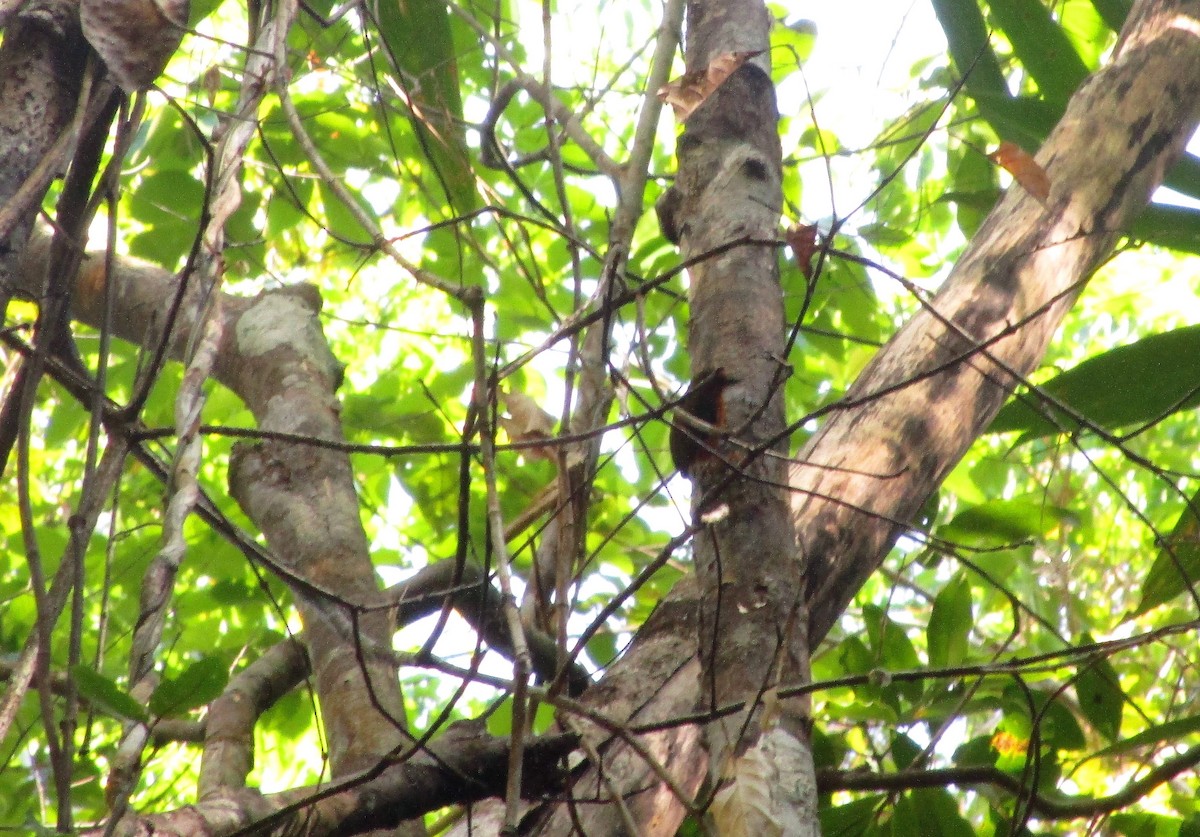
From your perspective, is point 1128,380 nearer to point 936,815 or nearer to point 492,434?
point 936,815

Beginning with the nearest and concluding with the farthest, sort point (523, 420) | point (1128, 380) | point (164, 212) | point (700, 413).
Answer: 1. point (700, 413)
2. point (523, 420)
3. point (1128, 380)
4. point (164, 212)

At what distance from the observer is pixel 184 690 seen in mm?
871

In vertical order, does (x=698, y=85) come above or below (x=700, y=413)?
above

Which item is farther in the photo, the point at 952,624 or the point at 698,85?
the point at 952,624

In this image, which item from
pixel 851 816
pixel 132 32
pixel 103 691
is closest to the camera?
pixel 103 691

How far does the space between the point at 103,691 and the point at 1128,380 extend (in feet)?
5.62

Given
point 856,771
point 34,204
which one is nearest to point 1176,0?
point 856,771

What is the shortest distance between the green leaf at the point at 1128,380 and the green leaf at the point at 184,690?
4.59 ft

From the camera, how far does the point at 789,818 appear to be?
0.82 m

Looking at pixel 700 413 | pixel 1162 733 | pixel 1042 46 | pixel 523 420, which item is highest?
pixel 1042 46

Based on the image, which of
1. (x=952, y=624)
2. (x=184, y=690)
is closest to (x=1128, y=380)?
(x=952, y=624)

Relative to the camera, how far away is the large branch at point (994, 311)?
1.41 meters

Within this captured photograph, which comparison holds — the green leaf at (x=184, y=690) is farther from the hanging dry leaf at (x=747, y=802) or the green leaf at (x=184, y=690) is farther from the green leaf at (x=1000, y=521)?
the green leaf at (x=1000, y=521)

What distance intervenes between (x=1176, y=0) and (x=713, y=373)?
1332 millimetres
